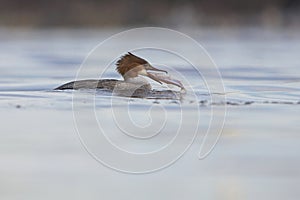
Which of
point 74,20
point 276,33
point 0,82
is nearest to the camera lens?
point 0,82

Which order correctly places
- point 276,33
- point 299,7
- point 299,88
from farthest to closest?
point 299,7 < point 276,33 < point 299,88

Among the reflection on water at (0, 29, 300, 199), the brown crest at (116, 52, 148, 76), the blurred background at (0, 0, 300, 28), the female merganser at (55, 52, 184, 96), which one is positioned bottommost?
the reflection on water at (0, 29, 300, 199)

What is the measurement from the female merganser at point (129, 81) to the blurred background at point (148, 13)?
10184 mm

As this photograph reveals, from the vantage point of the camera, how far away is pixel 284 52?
14.6 m

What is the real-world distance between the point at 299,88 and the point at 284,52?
4.98 meters

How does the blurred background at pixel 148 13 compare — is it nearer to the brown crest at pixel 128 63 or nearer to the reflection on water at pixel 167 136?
the reflection on water at pixel 167 136

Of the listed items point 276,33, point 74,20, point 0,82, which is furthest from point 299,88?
point 74,20

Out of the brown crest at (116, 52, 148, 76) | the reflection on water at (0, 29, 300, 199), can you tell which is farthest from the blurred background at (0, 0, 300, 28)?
the brown crest at (116, 52, 148, 76)

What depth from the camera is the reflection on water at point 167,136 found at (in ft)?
18.3

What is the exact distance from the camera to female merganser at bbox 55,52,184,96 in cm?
892

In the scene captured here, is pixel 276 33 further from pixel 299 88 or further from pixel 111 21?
pixel 299 88

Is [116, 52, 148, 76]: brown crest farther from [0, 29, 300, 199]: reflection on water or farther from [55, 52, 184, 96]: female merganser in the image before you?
[0, 29, 300, 199]: reflection on water

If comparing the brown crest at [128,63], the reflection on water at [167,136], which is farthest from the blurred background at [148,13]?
the brown crest at [128,63]

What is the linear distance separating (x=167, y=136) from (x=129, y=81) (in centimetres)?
208
